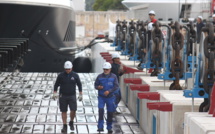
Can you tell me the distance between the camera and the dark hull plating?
28.5 meters

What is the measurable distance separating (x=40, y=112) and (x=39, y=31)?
14650 millimetres

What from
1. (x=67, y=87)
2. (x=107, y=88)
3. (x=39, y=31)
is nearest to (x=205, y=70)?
(x=107, y=88)

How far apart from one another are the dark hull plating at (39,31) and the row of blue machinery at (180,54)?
8447 millimetres

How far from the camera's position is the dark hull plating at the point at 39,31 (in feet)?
93.4

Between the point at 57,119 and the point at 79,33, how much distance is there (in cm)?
7366

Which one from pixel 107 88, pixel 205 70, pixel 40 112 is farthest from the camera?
pixel 40 112

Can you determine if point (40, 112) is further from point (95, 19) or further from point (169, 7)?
point (95, 19)

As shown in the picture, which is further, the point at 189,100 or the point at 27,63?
the point at 27,63

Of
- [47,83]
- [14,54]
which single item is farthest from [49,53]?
[14,54]

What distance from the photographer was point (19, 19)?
1132 inches

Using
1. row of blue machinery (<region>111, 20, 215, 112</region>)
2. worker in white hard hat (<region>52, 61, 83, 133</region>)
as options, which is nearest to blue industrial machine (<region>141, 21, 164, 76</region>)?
row of blue machinery (<region>111, 20, 215, 112</region>)

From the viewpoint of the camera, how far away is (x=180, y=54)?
40.8ft

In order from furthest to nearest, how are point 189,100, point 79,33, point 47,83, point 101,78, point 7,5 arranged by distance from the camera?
point 79,33 → point 7,5 → point 47,83 → point 101,78 → point 189,100

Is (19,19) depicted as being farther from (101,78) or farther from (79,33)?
(79,33)
